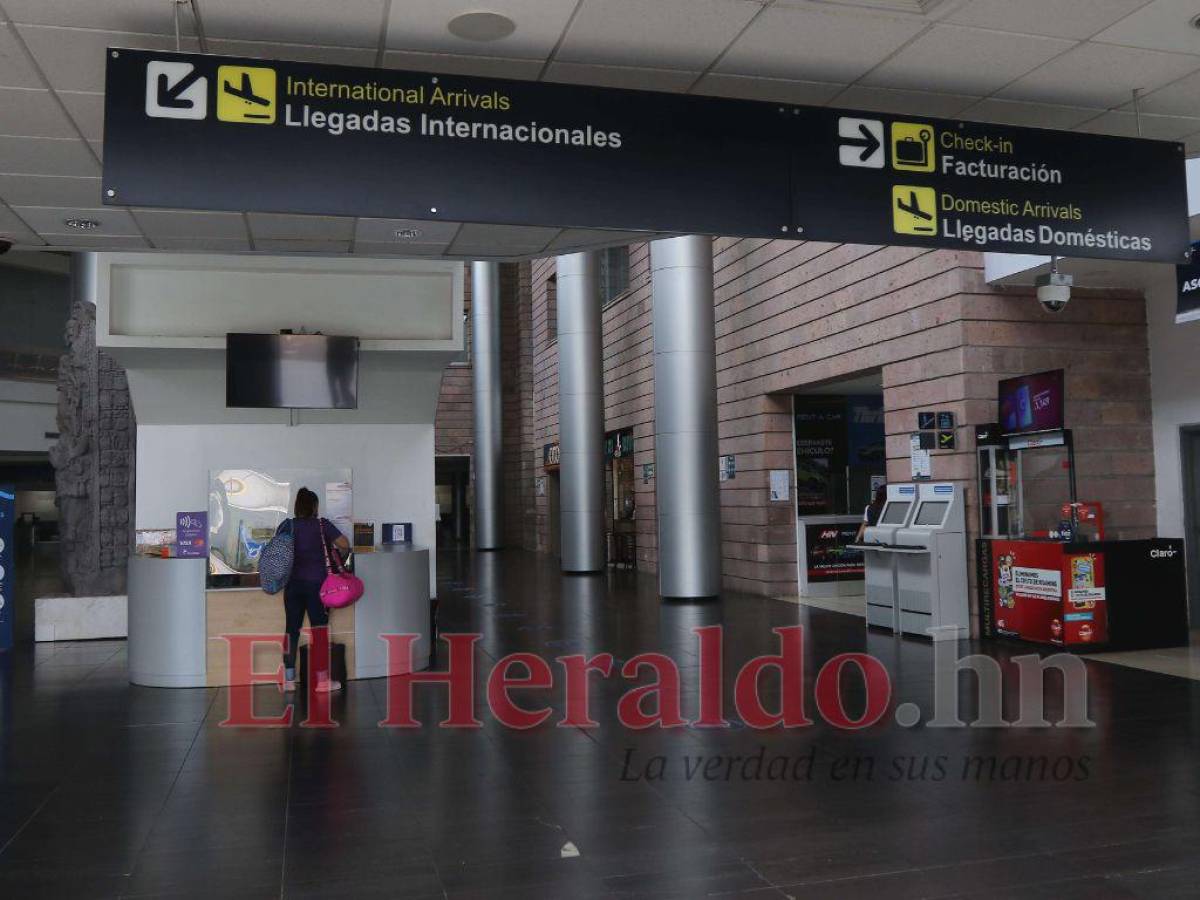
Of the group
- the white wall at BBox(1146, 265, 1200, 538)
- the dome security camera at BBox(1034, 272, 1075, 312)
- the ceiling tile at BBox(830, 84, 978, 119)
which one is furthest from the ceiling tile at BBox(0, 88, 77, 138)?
the white wall at BBox(1146, 265, 1200, 538)

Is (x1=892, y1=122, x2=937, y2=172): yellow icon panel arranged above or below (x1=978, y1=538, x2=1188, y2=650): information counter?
above

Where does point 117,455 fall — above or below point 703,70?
below

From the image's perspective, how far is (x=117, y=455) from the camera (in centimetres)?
1002

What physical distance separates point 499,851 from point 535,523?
19.7m

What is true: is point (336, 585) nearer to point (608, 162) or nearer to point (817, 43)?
point (608, 162)

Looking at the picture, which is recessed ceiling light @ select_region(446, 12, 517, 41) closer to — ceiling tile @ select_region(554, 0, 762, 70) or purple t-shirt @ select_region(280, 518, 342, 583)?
ceiling tile @ select_region(554, 0, 762, 70)

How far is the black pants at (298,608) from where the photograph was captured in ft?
22.1

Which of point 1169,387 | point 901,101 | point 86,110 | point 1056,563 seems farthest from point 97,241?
point 1169,387

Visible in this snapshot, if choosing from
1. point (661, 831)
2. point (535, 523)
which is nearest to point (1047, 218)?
point (661, 831)

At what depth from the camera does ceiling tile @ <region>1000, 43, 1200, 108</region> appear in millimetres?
4027

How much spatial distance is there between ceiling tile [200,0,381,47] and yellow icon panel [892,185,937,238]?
196 centimetres

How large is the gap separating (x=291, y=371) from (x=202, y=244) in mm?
1354

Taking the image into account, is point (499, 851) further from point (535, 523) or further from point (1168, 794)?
point (535, 523)

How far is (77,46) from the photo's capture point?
366 cm
